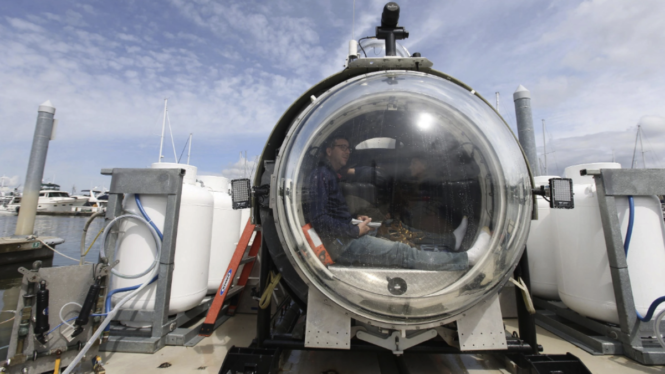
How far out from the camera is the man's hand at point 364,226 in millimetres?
→ 1642

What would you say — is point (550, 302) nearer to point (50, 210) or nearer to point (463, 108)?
point (463, 108)

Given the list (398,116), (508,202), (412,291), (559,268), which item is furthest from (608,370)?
(398,116)

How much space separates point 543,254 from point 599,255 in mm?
689

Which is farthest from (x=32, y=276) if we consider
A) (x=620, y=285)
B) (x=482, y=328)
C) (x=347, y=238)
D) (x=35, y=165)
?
(x=35, y=165)

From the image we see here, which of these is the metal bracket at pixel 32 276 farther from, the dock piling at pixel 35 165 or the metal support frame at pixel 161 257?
the dock piling at pixel 35 165

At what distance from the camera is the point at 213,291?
10.9 ft

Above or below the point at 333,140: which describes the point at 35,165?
above

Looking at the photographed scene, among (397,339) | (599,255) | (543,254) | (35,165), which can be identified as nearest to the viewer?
(397,339)

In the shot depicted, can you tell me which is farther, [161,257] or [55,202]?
[55,202]

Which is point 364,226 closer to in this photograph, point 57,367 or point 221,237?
point 57,367

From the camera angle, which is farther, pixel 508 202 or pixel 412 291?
pixel 508 202

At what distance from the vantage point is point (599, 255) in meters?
2.45

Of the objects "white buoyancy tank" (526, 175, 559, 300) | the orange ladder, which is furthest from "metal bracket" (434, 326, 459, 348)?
"white buoyancy tank" (526, 175, 559, 300)

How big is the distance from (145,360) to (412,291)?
6.57 ft
